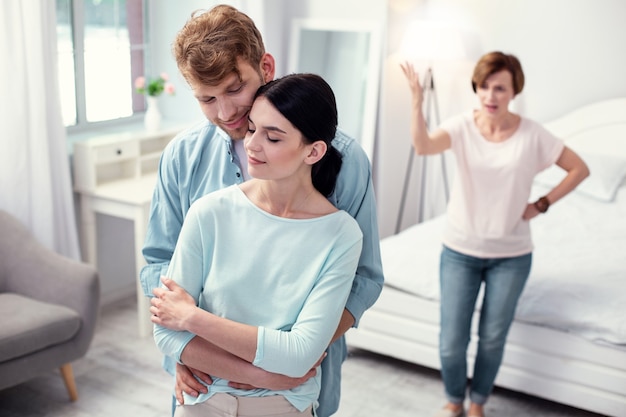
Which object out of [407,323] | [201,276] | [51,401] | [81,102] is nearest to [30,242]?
[51,401]

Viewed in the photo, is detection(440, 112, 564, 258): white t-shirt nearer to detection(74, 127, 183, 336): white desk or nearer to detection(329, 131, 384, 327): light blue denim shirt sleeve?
detection(329, 131, 384, 327): light blue denim shirt sleeve

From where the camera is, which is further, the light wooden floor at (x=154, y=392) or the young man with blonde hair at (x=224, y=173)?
the light wooden floor at (x=154, y=392)

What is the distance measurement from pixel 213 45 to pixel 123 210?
7.86 ft

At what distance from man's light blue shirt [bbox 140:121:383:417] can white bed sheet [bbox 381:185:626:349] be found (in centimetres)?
162

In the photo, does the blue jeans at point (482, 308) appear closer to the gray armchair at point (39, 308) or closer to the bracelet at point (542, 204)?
the bracelet at point (542, 204)

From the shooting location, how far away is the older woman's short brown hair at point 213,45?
1.31m

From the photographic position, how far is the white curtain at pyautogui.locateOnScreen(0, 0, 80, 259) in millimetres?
3156

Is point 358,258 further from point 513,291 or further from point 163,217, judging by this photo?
point 513,291

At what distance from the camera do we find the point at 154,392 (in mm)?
3098

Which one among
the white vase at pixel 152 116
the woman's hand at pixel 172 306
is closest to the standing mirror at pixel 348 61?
the white vase at pixel 152 116

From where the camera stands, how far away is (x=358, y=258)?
4.53 feet

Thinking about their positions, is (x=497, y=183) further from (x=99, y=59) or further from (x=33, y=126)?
(x=99, y=59)

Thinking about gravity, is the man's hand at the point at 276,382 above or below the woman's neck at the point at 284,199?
below

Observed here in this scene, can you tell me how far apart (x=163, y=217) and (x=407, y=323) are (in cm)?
188
